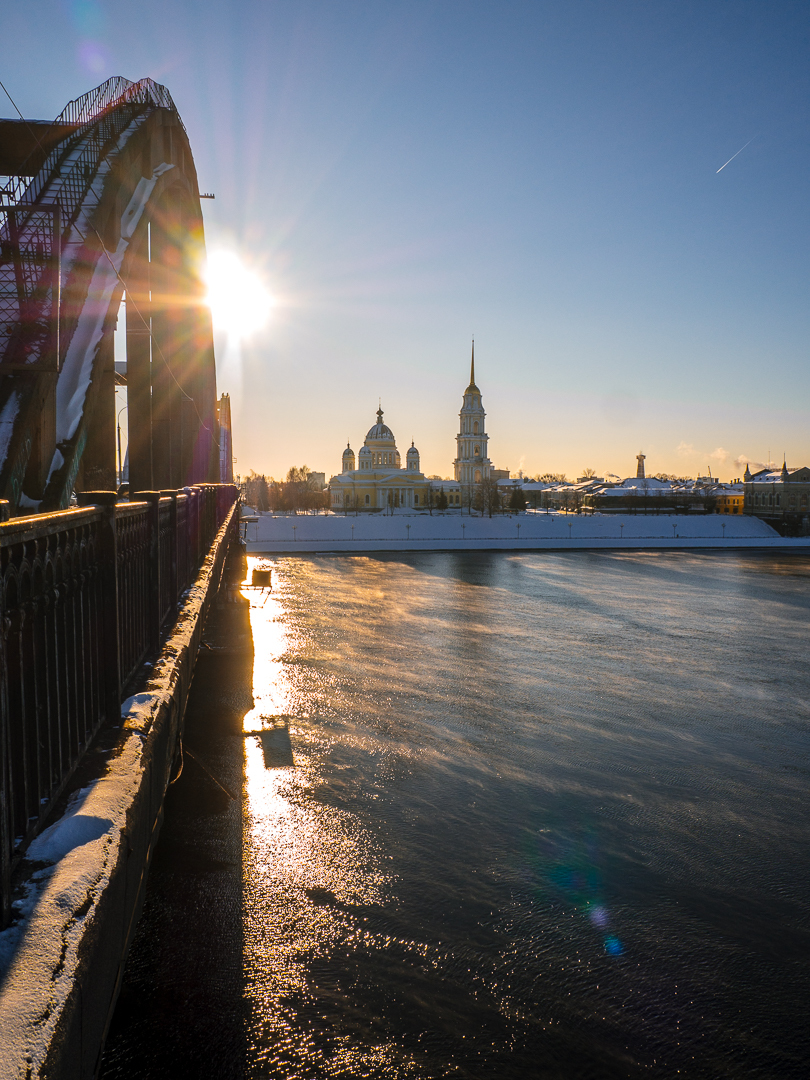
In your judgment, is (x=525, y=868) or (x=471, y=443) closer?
(x=525, y=868)

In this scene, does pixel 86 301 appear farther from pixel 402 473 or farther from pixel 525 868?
pixel 402 473

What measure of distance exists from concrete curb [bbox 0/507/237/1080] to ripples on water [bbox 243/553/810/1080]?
1.46 meters

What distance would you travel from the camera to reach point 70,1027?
5.35 feet

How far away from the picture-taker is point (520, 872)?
201 inches

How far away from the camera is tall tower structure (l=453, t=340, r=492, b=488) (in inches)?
5005

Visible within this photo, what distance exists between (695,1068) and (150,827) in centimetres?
268

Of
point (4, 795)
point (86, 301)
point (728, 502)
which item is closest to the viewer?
point (4, 795)

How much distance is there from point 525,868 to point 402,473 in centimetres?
11077

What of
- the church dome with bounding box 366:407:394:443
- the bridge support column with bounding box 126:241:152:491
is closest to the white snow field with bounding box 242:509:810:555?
the bridge support column with bounding box 126:241:152:491

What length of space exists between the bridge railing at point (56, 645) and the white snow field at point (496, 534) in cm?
3871

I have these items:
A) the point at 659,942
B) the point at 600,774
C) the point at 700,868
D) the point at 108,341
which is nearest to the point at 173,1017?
the point at 659,942

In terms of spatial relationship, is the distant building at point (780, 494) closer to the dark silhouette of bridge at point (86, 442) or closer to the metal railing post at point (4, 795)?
the dark silhouette of bridge at point (86, 442)

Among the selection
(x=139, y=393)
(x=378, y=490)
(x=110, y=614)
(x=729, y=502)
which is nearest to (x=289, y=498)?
(x=378, y=490)

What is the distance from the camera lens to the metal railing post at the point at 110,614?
10.7 feet
